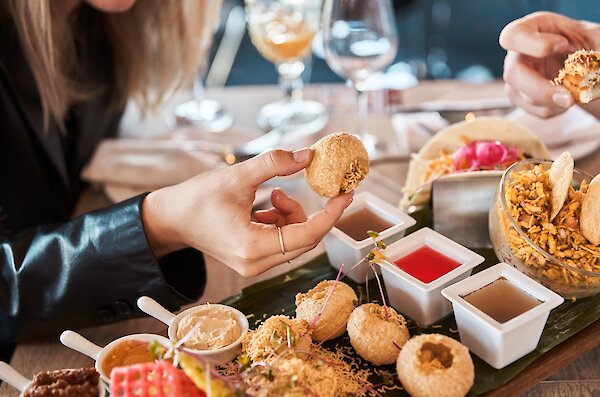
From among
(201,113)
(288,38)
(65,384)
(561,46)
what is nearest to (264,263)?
(65,384)

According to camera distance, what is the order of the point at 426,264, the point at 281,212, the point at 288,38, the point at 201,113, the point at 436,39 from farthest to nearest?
1. the point at 436,39
2. the point at 201,113
3. the point at 288,38
4. the point at 281,212
5. the point at 426,264

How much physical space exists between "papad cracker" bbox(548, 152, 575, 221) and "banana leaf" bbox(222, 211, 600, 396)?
0.70 ft

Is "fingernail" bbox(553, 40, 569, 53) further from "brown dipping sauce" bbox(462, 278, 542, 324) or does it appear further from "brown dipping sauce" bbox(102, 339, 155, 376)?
"brown dipping sauce" bbox(102, 339, 155, 376)

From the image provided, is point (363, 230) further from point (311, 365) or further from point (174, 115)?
point (174, 115)

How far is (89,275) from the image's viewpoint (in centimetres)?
162

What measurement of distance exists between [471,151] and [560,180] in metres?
0.41

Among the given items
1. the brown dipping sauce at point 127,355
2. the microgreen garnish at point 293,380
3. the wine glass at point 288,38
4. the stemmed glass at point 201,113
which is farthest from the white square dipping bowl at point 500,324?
the stemmed glass at point 201,113

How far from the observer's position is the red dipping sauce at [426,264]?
57.7 inches

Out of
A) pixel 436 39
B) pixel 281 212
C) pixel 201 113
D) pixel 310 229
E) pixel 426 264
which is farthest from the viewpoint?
pixel 436 39

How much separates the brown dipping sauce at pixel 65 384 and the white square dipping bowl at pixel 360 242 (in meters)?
0.62

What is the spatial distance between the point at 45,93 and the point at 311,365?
53.0 inches

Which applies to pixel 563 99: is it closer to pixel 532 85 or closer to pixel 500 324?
pixel 532 85

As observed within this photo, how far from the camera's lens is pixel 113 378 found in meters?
1.14

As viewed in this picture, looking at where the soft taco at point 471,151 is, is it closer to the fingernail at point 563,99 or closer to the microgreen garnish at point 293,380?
the fingernail at point 563,99
